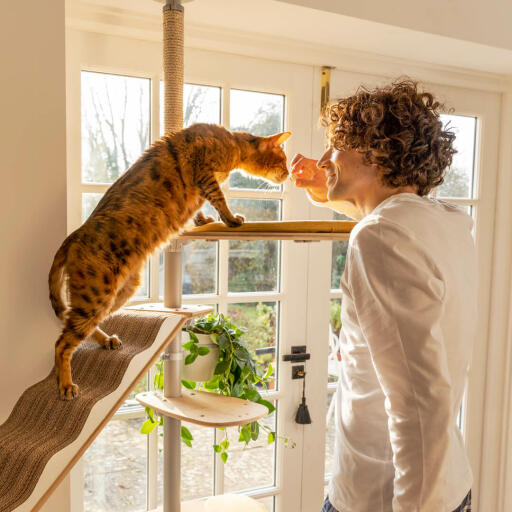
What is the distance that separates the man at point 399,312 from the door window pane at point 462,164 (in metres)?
1.20

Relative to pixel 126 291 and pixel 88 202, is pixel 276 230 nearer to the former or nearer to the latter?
pixel 126 291

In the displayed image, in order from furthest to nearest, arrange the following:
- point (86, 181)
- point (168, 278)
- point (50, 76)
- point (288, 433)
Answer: point (288, 433) → point (86, 181) → point (168, 278) → point (50, 76)

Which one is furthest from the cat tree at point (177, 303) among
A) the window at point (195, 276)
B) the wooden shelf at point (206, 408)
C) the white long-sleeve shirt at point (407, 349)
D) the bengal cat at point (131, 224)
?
the window at point (195, 276)

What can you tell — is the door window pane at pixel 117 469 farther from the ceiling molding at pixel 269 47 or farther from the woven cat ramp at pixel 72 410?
the ceiling molding at pixel 269 47

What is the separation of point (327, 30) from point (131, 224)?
3.29ft

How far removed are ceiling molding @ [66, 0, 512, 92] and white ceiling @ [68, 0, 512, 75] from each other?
0.01 metres

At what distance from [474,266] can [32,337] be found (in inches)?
33.4

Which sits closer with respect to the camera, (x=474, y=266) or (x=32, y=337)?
(x=474, y=266)

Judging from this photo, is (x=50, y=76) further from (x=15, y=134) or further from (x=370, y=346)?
(x=370, y=346)

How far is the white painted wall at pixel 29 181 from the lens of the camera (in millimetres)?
994

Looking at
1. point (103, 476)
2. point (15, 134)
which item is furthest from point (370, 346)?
point (103, 476)

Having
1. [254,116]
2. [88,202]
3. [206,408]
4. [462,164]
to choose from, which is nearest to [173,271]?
[206,408]

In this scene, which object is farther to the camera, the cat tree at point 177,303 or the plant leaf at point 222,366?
the plant leaf at point 222,366

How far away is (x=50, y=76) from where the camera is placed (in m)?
1.03
